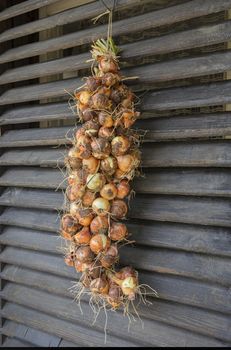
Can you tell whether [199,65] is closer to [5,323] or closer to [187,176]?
[187,176]

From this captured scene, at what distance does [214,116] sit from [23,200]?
1.04 metres

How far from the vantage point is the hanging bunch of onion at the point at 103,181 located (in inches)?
53.4

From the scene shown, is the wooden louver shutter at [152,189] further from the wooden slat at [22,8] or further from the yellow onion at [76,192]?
the yellow onion at [76,192]

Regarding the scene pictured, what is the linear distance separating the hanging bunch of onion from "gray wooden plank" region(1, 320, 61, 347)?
0.66 meters

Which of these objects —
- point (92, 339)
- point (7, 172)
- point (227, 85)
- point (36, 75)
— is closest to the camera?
point (227, 85)

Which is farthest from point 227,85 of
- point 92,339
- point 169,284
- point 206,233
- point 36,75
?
point 92,339

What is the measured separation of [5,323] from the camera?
2.12 metres

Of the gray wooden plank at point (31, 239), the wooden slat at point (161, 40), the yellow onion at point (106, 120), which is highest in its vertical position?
the wooden slat at point (161, 40)

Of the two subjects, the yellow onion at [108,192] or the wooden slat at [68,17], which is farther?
the wooden slat at [68,17]

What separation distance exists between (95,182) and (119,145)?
0.15 m

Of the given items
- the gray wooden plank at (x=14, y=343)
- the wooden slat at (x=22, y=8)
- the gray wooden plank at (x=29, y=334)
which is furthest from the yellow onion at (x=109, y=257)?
the wooden slat at (x=22, y=8)

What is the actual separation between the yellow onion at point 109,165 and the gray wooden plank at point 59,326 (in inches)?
29.7

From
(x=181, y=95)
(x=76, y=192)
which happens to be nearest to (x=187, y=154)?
(x=181, y=95)

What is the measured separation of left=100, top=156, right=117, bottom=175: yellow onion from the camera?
1351 mm
